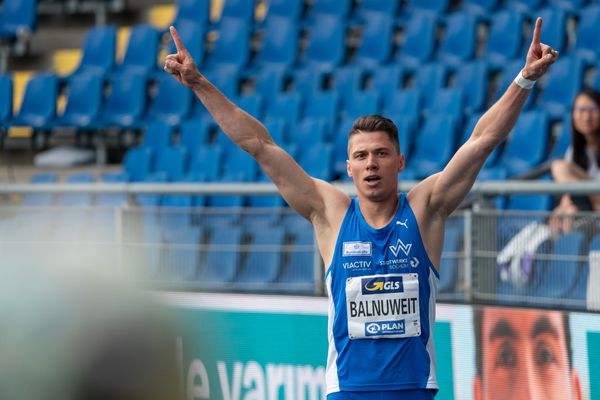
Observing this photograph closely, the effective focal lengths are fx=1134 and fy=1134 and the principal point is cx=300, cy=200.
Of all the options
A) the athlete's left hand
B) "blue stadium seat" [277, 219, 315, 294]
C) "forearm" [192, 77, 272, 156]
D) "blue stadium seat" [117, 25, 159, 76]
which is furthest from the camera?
"blue stadium seat" [117, 25, 159, 76]

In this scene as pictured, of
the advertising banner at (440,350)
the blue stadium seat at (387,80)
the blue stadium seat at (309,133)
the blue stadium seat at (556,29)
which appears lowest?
the advertising banner at (440,350)

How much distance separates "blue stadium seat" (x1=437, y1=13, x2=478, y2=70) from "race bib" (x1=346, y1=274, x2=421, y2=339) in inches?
341

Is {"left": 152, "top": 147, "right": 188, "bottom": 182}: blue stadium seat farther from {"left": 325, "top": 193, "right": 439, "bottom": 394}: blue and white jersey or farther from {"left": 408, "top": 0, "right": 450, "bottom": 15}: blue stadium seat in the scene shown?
{"left": 325, "top": 193, "right": 439, "bottom": 394}: blue and white jersey

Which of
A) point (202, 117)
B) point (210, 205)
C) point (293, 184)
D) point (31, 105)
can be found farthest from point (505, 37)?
point (293, 184)

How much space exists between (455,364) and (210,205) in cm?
266

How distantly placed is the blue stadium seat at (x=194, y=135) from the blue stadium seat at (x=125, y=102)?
1.22 m

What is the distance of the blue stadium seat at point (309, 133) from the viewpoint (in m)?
12.6

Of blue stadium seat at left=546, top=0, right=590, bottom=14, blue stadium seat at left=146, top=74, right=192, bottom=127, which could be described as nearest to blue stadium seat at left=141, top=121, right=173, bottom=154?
blue stadium seat at left=146, top=74, right=192, bottom=127

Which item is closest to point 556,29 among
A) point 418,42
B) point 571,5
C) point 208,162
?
point 571,5

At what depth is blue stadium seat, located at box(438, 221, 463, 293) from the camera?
7.02 meters

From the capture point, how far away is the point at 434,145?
471 inches

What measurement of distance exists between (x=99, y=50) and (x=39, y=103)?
1211 mm

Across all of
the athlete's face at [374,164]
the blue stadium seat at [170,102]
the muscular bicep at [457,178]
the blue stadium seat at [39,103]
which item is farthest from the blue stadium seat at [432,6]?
the athlete's face at [374,164]

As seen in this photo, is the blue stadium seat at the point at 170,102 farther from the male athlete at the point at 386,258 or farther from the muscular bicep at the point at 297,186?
the male athlete at the point at 386,258
